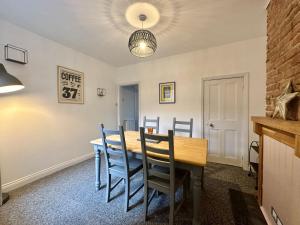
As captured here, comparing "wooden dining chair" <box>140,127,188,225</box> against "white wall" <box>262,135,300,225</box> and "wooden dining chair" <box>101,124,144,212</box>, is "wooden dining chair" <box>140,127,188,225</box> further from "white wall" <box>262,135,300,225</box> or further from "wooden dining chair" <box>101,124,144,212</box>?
"white wall" <box>262,135,300,225</box>

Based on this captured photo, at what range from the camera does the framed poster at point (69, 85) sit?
2866mm

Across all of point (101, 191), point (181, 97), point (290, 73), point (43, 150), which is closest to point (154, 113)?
point (181, 97)

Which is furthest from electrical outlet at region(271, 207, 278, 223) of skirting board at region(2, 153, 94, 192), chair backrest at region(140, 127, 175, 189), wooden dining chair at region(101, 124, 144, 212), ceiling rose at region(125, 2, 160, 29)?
skirting board at region(2, 153, 94, 192)

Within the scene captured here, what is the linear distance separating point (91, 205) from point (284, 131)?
2.25 meters

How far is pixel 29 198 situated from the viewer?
76.5 inches

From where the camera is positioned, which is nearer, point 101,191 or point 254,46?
point 101,191

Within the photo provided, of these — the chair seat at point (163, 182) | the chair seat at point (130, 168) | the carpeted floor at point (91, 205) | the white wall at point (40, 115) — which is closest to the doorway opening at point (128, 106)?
the white wall at point (40, 115)

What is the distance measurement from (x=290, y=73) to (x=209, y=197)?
5.76 ft

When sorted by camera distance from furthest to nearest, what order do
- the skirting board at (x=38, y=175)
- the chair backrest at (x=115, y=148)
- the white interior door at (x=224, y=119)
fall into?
the white interior door at (x=224, y=119)
the skirting board at (x=38, y=175)
the chair backrest at (x=115, y=148)

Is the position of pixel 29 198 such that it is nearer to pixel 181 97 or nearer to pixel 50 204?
pixel 50 204

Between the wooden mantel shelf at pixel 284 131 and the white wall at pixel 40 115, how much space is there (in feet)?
10.9

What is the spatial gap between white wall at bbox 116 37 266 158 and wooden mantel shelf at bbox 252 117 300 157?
1344 millimetres

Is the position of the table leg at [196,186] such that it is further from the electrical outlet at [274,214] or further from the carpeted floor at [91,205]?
the electrical outlet at [274,214]

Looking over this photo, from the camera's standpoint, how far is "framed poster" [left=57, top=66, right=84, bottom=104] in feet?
9.40
